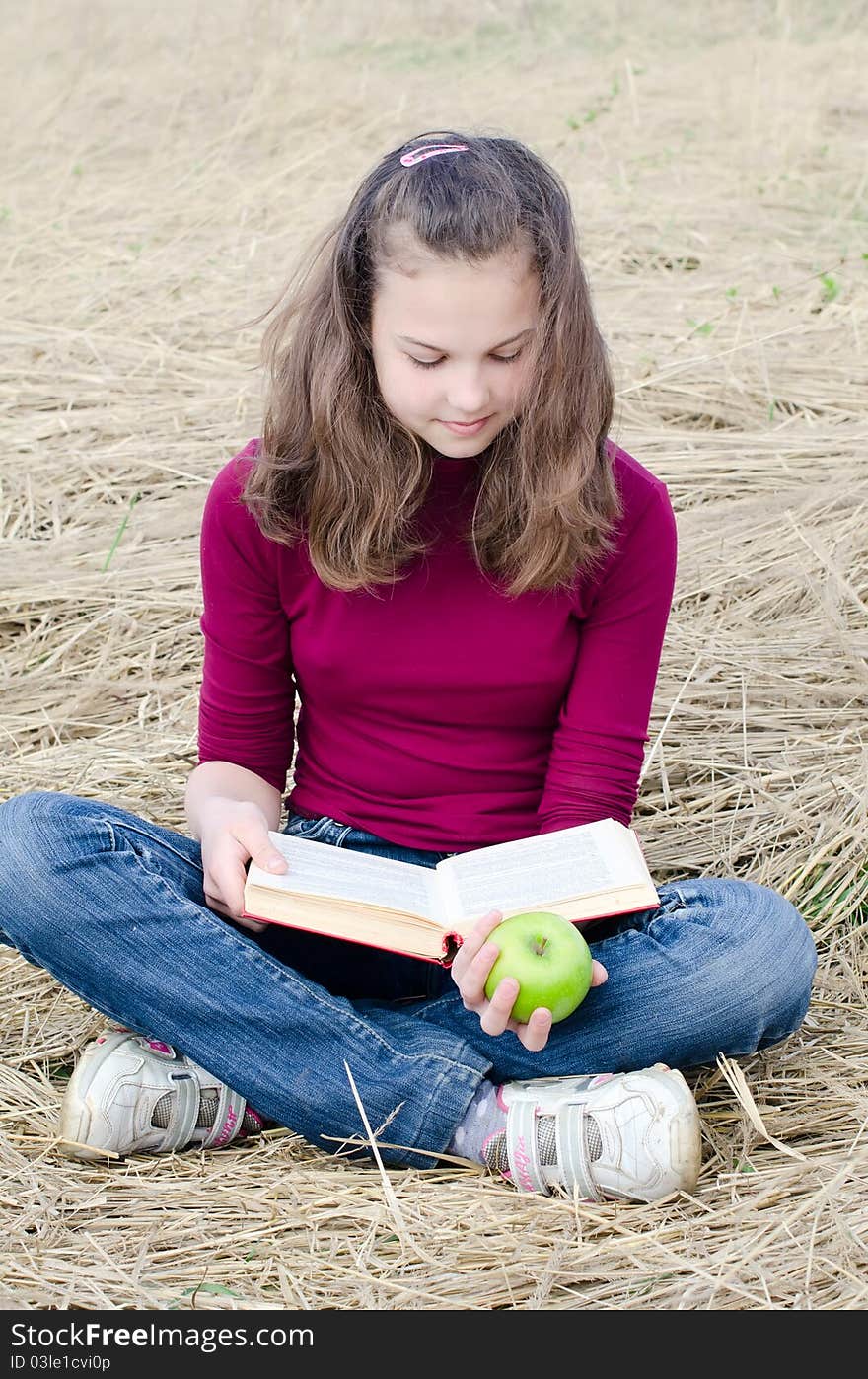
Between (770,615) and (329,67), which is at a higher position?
(329,67)

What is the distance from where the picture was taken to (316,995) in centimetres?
208

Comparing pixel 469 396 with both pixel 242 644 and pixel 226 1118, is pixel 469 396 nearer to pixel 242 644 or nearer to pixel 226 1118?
pixel 242 644

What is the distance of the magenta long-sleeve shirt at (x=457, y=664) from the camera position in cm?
228

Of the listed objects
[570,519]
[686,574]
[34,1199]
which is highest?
[570,519]

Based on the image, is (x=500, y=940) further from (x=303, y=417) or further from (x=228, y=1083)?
(x=303, y=417)

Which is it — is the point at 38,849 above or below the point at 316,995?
above

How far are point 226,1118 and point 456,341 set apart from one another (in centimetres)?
114

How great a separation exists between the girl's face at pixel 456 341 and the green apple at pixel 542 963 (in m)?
0.67

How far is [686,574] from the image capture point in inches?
142

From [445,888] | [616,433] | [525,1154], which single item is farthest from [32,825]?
[616,433]

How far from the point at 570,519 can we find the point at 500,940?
0.64 meters

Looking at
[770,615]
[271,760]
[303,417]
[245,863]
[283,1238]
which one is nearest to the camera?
[283,1238]

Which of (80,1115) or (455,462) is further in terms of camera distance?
(455,462)

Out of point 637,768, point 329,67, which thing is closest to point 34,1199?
point 637,768
